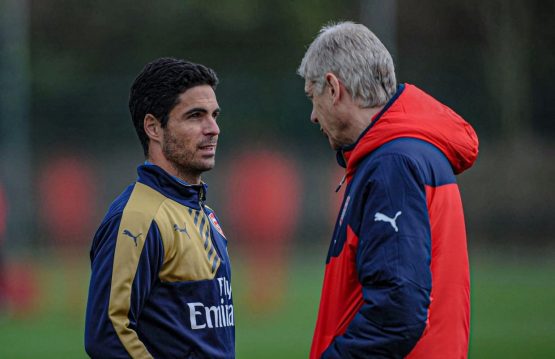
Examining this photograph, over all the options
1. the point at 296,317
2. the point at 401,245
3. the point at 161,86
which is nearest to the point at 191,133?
the point at 161,86

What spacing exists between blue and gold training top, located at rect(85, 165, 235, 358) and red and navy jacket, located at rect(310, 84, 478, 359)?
47 cm

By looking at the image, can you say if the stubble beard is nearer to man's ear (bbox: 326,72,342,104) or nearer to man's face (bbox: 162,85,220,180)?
man's face (bbox: 162,85,220,180)

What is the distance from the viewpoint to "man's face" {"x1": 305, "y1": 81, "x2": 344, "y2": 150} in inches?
117

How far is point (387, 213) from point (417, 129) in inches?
11.6

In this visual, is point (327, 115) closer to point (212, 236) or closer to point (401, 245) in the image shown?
point (401, 245)

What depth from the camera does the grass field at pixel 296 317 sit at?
957cm

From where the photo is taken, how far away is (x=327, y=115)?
117 inches

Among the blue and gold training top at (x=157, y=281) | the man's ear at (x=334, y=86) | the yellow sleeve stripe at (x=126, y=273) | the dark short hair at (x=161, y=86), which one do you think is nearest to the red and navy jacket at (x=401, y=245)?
the man's ear at (x=334, y=86)

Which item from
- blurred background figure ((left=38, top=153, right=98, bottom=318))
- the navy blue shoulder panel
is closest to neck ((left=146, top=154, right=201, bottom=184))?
the navy blue shoulder panel

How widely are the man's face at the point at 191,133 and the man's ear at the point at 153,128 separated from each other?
0.09ft

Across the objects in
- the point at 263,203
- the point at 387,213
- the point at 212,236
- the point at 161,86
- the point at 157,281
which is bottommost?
the point at 263,203

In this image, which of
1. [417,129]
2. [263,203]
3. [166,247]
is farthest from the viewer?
[263,203]

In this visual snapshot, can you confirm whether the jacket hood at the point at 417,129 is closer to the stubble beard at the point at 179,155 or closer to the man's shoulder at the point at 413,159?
the man's shoulder at the point at 413,159

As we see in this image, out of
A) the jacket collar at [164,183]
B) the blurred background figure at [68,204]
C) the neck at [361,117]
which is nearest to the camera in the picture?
the neck at [361,117]
